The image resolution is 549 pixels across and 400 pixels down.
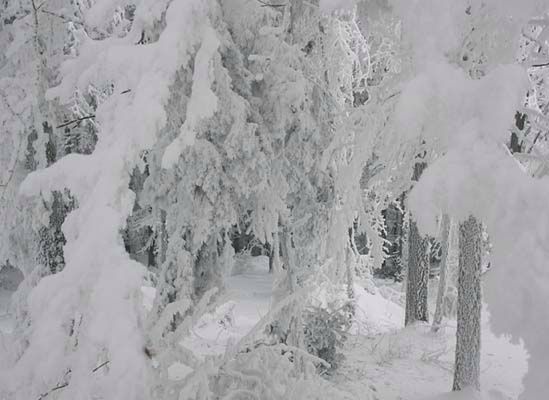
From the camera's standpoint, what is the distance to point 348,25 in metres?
7.91

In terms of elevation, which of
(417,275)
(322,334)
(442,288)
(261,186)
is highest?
(261,186)

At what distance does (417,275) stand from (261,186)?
717 cm

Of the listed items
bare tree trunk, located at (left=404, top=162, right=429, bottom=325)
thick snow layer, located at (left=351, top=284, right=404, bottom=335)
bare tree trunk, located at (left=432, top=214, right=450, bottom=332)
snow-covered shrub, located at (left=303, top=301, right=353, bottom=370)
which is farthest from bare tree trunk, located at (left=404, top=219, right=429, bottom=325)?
snow-covered shrub, located at (left=303, top=301, right=353, bottom=370)

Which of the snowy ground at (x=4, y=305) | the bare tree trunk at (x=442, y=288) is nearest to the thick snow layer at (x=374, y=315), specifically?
the bare tree trunk at (x=442, y=288)

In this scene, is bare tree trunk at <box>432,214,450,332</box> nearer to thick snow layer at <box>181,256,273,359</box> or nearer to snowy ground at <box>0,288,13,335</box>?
thick snow layer at <box>181,256,273,359</box>

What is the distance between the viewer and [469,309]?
8188 mm

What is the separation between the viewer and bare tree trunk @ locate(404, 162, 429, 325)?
1185 centimetres

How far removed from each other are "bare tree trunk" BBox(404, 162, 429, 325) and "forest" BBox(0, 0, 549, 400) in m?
0.05

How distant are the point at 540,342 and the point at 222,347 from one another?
935 cm

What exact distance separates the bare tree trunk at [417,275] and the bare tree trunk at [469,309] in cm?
343

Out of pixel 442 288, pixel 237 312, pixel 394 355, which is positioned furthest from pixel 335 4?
pixel 237 312

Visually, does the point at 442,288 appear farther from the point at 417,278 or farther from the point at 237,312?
the point at 237,312

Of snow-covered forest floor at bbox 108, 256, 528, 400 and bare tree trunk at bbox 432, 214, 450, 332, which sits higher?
bare tree trunk at bbox 432, 214, 450, 332

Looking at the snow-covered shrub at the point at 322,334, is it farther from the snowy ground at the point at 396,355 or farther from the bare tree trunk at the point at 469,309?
the bare tree trunk at the point at 469,309
